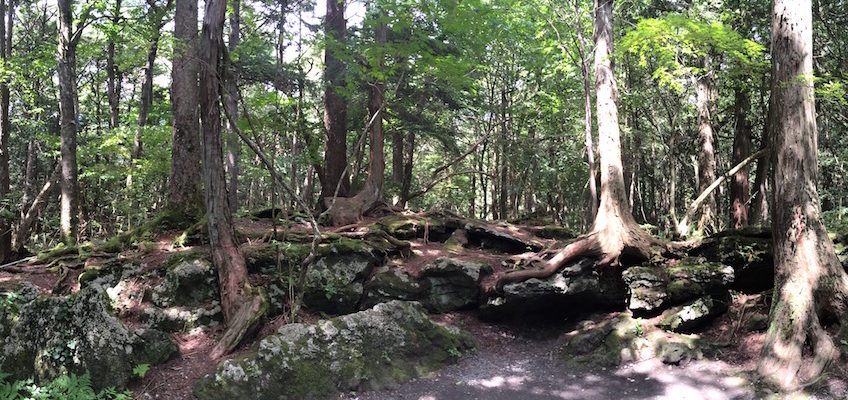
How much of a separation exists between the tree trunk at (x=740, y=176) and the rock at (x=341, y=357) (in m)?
8.28

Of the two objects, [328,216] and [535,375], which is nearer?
[535,375]

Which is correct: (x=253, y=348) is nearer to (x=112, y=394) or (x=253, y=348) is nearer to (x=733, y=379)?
(x=112, y=394)

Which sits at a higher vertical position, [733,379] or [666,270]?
[666,270]

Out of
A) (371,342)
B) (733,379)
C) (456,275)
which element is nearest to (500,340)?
(456,275)

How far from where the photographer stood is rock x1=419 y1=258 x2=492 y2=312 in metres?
9.66

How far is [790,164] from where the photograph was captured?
6922mm

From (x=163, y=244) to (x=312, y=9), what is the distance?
12.5 m

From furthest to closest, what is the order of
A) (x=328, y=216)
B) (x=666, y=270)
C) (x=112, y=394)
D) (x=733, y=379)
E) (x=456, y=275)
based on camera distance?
1. (x=328, y=216)
2. (x=456, y=275)
3. (x=666, y=270)
4. (x=733, y=379)
5. (x=112, y=394)

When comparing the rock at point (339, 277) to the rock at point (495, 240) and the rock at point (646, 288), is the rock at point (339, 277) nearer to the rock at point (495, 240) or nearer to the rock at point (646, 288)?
the rock at point (495, 240)

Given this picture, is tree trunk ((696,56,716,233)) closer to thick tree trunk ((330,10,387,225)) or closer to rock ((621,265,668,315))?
rock ((621,265,668,315))

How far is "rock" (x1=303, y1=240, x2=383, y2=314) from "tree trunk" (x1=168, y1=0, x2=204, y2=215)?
3.13m

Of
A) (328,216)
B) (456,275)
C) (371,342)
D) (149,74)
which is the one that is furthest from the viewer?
(149,74)

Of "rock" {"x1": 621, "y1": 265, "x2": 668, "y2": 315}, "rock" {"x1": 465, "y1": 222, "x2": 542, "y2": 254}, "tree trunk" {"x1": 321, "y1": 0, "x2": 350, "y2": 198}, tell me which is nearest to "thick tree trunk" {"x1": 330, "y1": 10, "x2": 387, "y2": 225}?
"tree trunk" {"x1": 321, "y1": 0, "x2": 350, "y2": 198}

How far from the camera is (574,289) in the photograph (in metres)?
8.83
